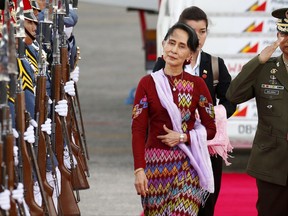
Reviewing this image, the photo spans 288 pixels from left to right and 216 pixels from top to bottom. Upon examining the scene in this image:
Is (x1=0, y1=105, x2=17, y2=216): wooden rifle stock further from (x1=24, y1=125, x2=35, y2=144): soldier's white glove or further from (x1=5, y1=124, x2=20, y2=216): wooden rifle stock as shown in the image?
(x1=24, y1=125, x2=35, y2=144): soldier's white glove

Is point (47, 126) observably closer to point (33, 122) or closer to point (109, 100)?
point (33, 122)

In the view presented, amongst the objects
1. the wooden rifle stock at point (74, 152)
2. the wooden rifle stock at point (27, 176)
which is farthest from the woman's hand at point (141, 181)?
the wooden rifle stock at point (74, 152)

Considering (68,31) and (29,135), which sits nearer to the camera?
(29,135)

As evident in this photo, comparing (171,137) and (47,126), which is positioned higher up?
(171,137)

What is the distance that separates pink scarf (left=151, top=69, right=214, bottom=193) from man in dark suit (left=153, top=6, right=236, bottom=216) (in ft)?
2.56

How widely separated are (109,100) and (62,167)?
10.7 meters

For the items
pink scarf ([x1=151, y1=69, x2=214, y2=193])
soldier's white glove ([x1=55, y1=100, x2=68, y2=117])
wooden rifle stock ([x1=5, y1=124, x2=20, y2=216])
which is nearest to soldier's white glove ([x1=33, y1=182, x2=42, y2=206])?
pink scarf ([x1=151, y1=69, x2=214, y2=193])

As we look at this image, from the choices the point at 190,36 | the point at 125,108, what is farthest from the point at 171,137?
the point at 125,108

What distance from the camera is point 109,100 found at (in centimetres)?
2117

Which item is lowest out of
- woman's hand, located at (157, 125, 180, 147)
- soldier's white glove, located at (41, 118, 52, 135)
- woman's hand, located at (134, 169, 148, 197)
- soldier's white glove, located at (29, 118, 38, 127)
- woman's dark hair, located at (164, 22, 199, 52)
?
soldier's white glove, located at (41, 118, 52, 135)

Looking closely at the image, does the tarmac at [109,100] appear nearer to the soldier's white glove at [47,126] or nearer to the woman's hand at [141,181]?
Answer: the soldier's white glove at [47,126]

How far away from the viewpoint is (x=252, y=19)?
14.6m

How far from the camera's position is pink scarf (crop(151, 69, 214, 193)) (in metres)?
8.85

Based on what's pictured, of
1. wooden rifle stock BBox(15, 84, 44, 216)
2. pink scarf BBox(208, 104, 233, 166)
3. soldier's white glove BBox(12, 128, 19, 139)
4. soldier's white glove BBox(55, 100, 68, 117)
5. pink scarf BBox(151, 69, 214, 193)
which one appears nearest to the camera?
soldier's white glove BBox(12, 128, 19, 139)
